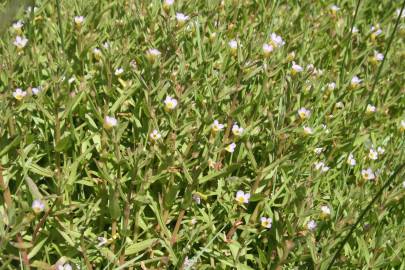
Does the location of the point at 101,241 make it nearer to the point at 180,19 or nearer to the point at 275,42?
the point at 180,19

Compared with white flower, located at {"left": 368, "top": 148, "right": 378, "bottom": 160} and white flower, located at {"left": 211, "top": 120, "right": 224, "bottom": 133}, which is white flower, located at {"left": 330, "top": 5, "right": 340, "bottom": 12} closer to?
white flower, located at {"left": 368, "top": 148, "right": 378, "bottom": 160}

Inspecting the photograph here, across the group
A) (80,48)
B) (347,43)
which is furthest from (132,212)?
(347,43)

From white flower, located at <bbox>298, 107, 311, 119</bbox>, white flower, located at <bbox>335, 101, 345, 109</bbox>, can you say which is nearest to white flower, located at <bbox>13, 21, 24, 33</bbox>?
white flower, located at <bbox>298, 107, 311, 119</bbox>

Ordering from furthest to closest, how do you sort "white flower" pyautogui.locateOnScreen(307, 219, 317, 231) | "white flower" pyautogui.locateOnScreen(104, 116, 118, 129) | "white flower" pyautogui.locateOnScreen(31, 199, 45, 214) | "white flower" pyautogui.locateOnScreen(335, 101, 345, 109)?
"white flower" pyautogui.locateOnScreen(335, 101, 345, 109)
"white flower" pyautogui.locateOnScreen(307, 219, 317, 231)
"white flower" pyautogui.locateOnScreen(104, 116, 118, 129)
"white flower" pyautogui.locateOnScreen(31, 199, 45, 214)

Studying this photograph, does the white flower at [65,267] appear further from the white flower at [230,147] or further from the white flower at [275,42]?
the white flower at [275,42]

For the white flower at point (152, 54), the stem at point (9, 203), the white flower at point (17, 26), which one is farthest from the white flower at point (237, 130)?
the white flower at point (17, 26)

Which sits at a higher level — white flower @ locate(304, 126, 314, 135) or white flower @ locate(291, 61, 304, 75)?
white flower @ locate(291, 61, 304, 75)
